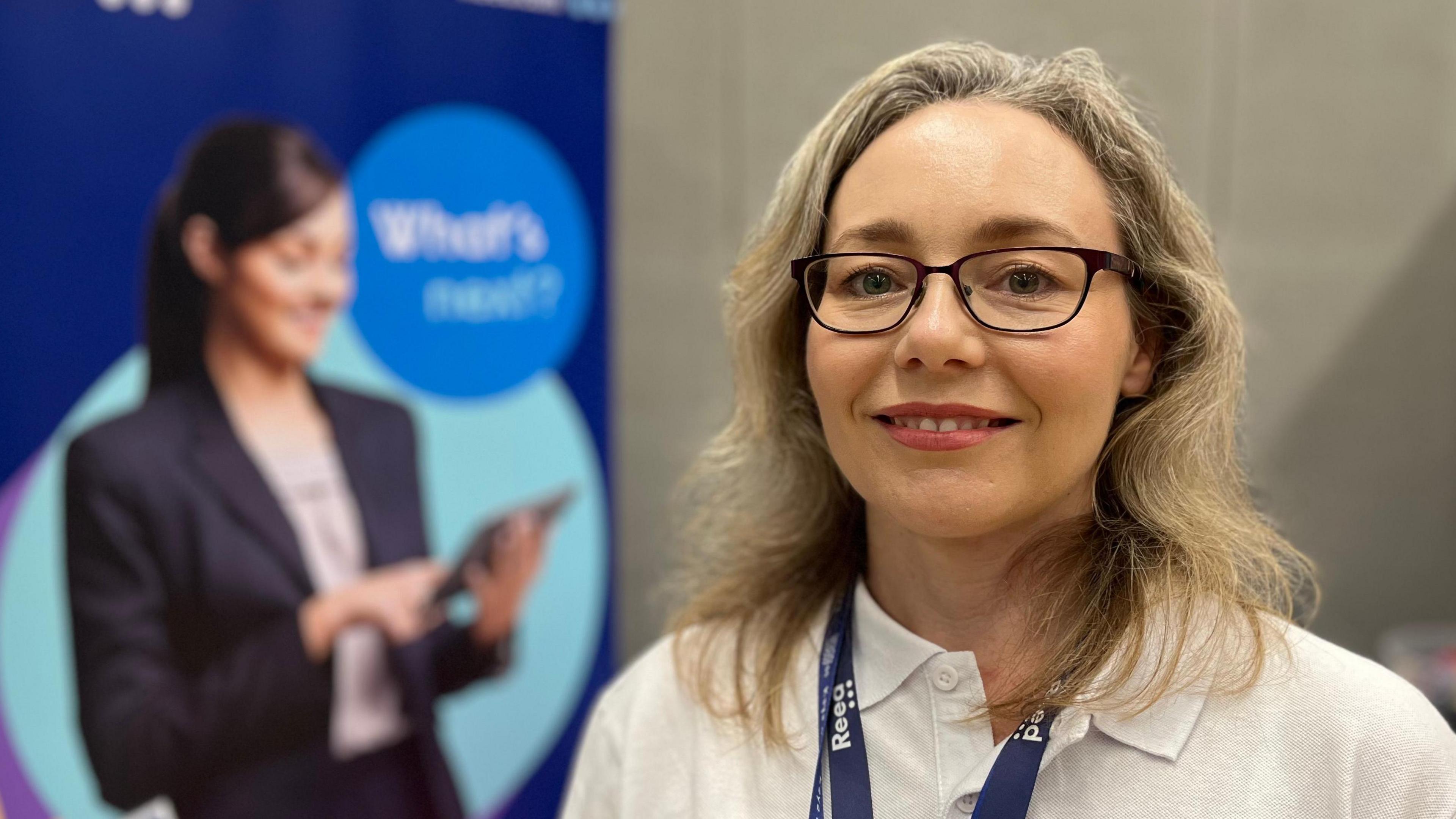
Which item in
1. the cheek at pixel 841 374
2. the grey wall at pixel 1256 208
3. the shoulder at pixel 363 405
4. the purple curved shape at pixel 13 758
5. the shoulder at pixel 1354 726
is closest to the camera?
the shoulder at pixel 1354 726

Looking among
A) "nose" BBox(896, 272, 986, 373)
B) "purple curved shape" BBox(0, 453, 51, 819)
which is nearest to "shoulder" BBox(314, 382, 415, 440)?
"purple curved shape" BBox(0, 453, 51, 819)

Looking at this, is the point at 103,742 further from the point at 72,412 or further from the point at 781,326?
the point at 781,326

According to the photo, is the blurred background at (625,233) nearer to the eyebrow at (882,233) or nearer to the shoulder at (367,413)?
the shoulder at (367,413)

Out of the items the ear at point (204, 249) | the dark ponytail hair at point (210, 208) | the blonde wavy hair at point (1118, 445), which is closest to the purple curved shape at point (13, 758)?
the dark ponytail hair at point (210, 208)

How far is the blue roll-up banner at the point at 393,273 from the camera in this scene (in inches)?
76.5

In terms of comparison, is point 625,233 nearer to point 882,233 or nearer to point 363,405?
point 363,405

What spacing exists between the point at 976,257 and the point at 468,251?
1535mm

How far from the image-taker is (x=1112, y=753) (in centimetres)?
127

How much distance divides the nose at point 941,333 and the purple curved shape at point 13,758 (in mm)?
1475

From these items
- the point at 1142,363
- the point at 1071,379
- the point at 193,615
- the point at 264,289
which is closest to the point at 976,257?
the point at 1071,379

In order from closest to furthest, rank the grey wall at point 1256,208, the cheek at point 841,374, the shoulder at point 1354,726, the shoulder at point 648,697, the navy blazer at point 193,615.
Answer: the shoulder at point 1354,726 → the cheek at point 841,374 → the shoulder at point 648,697 → the navy blazer at point 193,615 → the grey wall at point 1256,208

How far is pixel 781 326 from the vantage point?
5.03 ft

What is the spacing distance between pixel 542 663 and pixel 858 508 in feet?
4.43

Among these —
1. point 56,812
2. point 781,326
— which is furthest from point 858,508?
point 56,812
